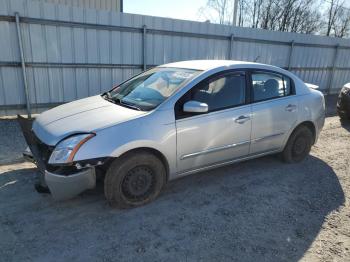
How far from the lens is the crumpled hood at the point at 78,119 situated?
316 cm

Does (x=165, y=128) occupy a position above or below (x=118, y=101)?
below

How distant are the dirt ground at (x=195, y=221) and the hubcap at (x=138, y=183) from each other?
171 millimetres

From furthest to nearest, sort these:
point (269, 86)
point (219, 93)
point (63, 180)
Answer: point (269, 86) → point (219, 93) → point (63, 180)

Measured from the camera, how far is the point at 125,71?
7664 millimetres

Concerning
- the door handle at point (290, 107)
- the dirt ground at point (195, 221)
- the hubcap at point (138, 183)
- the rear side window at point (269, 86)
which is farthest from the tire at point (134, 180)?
the door handle at point (290, 107)

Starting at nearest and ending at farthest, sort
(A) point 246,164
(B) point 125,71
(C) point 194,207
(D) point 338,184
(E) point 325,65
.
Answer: (C) point 194,207 < (D) point 338,184 < (A) point 246,164 < (B) point 125,71 < (E) point 325,65

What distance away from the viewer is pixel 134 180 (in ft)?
11.0

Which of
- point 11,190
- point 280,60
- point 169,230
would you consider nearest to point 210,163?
point 169,230

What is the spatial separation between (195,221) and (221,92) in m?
1.67

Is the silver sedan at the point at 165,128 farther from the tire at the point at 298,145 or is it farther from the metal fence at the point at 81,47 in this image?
the metal fence at the point at 81,47

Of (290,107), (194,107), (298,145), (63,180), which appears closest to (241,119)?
(194,107)

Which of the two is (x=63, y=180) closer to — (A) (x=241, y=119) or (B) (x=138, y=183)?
(B) (x=138, y=183)

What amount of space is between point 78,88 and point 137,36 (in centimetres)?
198

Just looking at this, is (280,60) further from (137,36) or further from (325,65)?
(137,36)
